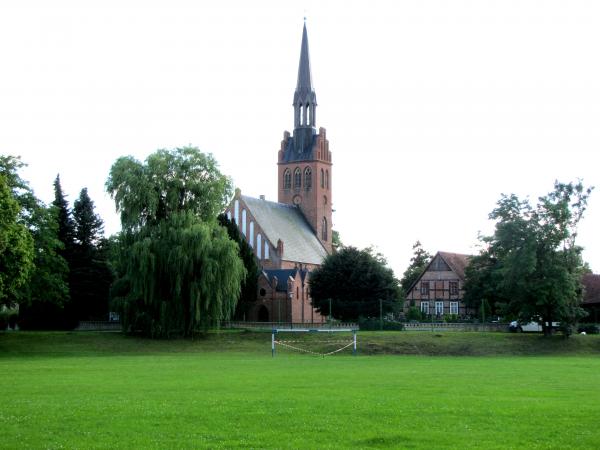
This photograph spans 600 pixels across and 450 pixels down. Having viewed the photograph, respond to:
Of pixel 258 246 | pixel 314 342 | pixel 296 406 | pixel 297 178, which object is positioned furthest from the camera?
pixel 297 178

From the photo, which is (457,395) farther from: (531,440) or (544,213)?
(544,213)

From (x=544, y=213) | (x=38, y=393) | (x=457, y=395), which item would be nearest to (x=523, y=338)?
(x=544, y=213)

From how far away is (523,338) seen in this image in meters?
58.1

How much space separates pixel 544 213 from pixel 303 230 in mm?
46003

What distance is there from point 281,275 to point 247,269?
11646 mm

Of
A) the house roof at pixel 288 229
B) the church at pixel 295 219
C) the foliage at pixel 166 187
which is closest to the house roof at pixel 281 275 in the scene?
the church at pixel 295 219

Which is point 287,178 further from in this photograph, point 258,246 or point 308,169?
point 258,246

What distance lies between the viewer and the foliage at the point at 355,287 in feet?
253

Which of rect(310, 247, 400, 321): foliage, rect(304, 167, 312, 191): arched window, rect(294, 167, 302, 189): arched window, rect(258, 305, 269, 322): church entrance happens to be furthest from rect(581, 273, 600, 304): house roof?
rect(294, 167, 302, 189): arched window

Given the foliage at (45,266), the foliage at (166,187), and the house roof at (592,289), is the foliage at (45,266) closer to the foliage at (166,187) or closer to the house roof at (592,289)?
the foliage at (166,187)

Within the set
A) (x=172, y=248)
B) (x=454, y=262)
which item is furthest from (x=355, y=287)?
(x=172, y=248)

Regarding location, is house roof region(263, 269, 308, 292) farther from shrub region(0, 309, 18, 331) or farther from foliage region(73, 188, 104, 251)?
shrub region(0, 309, 18, 331)

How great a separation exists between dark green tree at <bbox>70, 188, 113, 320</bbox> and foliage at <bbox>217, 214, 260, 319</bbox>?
11183 mm

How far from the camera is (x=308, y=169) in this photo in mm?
105250
